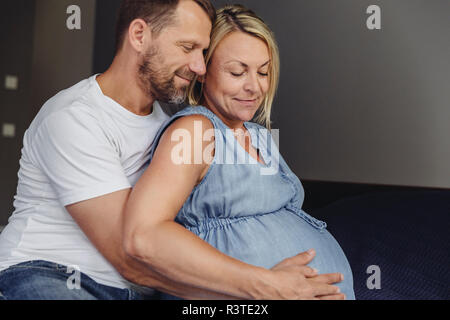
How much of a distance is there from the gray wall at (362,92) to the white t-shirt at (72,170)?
6.80 feet

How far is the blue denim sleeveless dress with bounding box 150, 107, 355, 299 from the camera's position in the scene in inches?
41.3

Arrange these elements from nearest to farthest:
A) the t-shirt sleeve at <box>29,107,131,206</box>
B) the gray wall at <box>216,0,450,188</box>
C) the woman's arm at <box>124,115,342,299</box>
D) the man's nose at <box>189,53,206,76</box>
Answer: the woman's arm at <box>124,115,342,299</box>
the t-shirt sleeve at <box>29,107,131,206</box>
the man's nose at <box>189,53,206,76</box>
the gray wall at <box>216,0,450,188</box>

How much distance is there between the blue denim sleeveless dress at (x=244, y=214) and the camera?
41.3 inches

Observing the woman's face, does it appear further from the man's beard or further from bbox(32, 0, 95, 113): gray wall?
bbox(32, 0, 95, 113): gray wall

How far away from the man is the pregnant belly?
4 centimetres

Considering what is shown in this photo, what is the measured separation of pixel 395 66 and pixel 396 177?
736 mm

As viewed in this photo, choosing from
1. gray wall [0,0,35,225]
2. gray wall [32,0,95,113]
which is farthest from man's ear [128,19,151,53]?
gray wall [0,0,35,225]

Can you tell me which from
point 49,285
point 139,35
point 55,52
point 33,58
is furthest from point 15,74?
point 49,285

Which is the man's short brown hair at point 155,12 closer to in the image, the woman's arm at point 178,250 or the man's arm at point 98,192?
the man's arm at point 98,192

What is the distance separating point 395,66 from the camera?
3.19 m

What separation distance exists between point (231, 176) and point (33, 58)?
2.22m

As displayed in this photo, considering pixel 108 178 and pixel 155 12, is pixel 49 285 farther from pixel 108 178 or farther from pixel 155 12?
pixel 155 12

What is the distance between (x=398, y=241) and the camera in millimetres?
1696

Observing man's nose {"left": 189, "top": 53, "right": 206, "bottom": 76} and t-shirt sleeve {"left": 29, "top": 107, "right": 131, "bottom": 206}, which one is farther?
man's nose {"left": 189, "top": 53, "right": 206, "bottom": 76}
